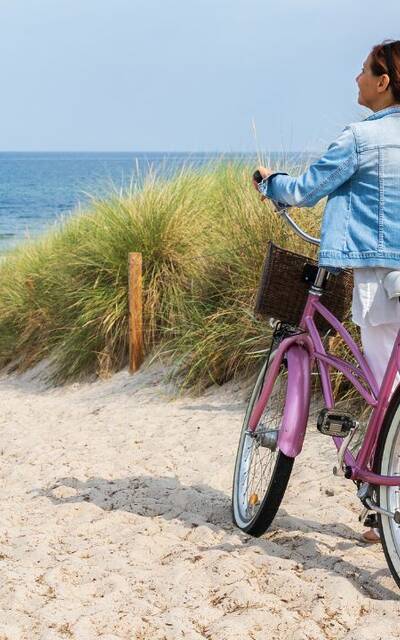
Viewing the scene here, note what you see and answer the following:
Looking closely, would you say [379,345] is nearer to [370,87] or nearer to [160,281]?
[370,87]

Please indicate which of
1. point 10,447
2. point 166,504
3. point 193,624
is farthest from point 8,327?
point 193,624

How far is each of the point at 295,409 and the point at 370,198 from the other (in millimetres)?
865

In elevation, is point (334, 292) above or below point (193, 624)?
above

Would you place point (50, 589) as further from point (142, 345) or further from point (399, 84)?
point (142, 345)

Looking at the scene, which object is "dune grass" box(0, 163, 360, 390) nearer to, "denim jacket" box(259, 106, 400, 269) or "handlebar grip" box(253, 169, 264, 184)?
"handlebar grip" box(253, 169, 264, 184)

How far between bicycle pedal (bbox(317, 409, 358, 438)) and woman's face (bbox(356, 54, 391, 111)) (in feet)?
3.61

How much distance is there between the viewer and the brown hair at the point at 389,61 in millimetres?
3297

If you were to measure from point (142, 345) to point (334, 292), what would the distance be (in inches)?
154

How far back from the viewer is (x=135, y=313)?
7.51 m

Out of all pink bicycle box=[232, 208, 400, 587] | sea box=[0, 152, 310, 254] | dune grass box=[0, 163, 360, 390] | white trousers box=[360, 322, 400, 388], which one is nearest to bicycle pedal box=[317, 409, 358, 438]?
pink bicycle box=[232, 208, 400, 587]

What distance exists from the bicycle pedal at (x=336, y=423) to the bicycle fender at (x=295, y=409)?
266 mm

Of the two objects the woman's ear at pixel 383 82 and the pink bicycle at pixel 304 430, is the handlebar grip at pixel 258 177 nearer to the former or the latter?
the pink bicycle at pixel 304 430

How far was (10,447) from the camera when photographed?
6332 mm

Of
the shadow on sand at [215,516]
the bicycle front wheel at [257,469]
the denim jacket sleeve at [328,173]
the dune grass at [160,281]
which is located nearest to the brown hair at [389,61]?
the denim jacket sleeve at [328,173]
